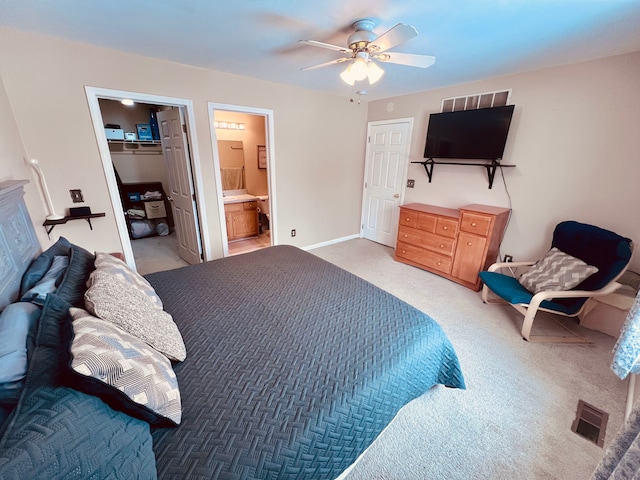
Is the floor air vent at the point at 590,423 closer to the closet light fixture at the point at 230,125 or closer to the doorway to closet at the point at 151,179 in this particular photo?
the doorway to closet at the point at 151,179

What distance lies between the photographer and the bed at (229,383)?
647mm

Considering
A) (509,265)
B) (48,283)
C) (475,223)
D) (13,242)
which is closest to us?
(48,283)

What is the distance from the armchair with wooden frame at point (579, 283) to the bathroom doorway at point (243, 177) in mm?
3436

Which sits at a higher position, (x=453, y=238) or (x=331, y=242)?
(x=453, y=238)

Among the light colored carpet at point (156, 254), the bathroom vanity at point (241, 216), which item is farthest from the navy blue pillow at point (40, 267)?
the bathroom vanity at point (241, 216)

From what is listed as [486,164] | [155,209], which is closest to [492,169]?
[486,164]

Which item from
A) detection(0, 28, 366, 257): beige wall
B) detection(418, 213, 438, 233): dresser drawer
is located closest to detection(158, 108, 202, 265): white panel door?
detection(0, 28, 366, 257): beige wall

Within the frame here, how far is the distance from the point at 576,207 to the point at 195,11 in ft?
12.0

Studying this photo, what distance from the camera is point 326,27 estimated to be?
1.80m

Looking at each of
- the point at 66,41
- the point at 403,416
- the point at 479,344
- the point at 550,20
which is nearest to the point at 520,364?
the point at 479,344

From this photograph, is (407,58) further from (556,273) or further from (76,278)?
(76,278)

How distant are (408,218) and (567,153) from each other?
66.5 inches

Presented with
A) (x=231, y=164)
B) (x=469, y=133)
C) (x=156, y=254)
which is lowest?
(x=156, y=254)

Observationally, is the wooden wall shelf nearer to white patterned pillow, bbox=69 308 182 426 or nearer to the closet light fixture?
the closet light fixture
